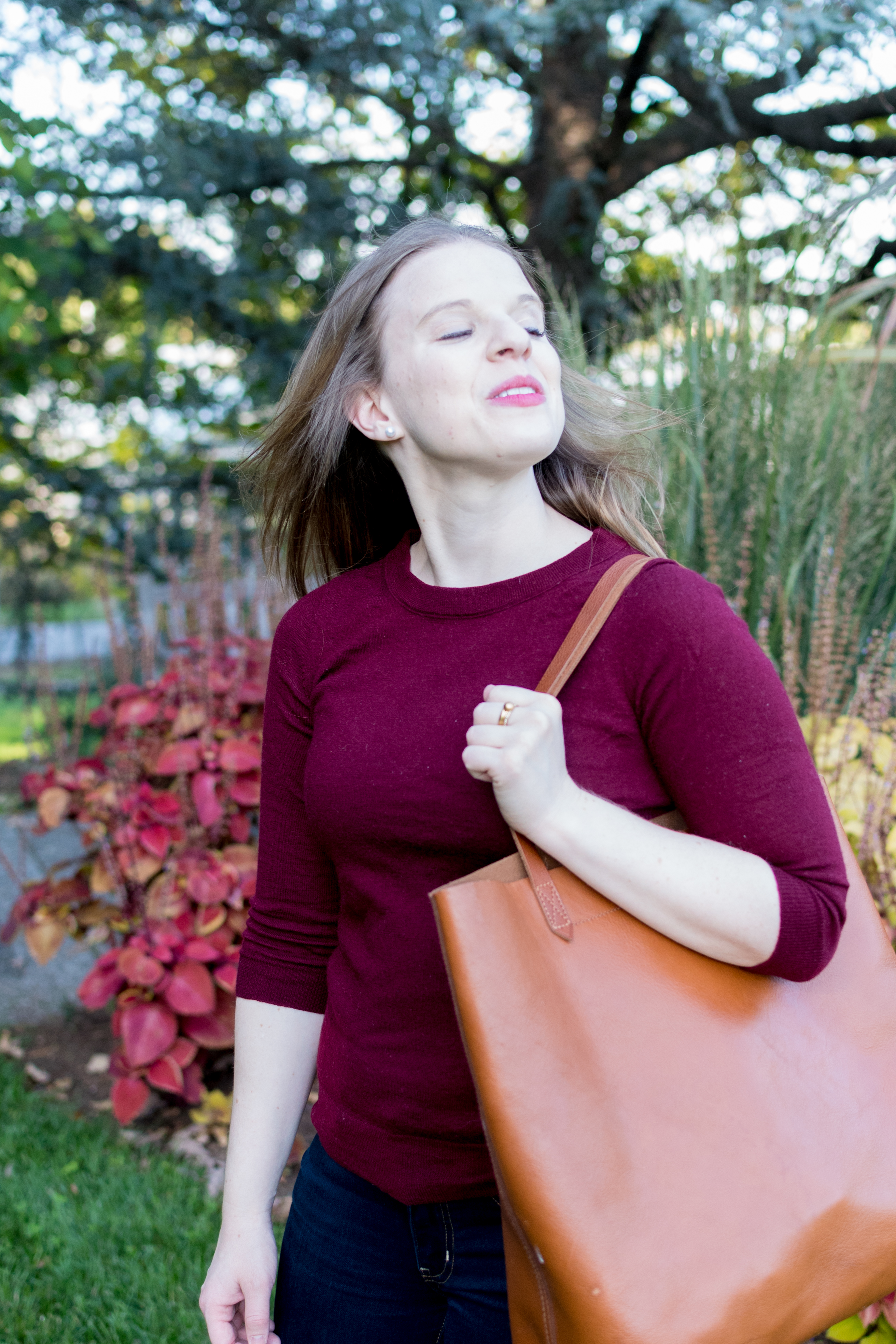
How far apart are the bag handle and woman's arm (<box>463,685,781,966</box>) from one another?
0.06ft

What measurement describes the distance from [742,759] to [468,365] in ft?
2.09

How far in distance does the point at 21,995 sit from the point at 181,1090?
160cm

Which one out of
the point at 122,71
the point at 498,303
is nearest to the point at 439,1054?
the point at 498,303

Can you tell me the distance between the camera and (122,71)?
5.96 m

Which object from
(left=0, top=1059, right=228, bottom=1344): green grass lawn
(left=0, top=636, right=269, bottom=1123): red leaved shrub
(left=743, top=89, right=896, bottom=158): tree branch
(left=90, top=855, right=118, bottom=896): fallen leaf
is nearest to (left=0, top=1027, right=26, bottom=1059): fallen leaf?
(left=0, top=1059, right=228, bottom=1344): green grass lawn

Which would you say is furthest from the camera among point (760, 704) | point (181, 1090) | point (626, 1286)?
point (181, 1090)

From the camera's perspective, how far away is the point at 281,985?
1472mm

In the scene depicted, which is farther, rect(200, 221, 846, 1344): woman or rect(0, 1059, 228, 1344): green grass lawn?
rect(0, 1059, 228, 1344): green grass lawn

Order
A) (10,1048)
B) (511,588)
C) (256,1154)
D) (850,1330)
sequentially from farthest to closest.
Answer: (10,1048)
(850,1330)
(256,1154)
(511,588)

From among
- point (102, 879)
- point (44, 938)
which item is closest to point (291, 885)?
point (102, 879)

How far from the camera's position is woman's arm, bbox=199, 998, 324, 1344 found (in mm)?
1379

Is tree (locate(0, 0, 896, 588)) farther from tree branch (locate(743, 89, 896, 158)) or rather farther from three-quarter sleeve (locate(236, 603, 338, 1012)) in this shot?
three-quarter sleeve (locate(236, 603, 338, 1012))

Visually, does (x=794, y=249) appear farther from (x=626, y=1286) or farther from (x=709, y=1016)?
(x=626, y=1286)

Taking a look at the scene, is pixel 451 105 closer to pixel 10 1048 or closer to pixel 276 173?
pixel 276 173
